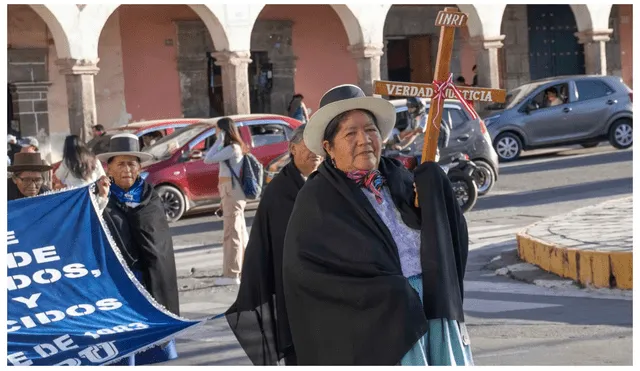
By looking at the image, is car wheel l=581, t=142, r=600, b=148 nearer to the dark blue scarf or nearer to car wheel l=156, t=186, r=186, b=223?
car wheel l=156, t=186, r=186, b=223

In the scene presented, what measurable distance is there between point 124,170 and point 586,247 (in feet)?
15.7

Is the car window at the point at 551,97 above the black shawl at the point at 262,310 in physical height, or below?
above

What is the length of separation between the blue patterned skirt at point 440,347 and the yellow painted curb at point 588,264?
19.2 ft

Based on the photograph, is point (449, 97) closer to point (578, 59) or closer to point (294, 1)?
point (294, 1)

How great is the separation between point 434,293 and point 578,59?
93.7ft

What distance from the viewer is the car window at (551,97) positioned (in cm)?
2409

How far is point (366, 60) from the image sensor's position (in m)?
27.3

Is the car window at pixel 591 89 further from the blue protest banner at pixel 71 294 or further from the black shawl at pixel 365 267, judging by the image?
the black shawl at pixel 365 267

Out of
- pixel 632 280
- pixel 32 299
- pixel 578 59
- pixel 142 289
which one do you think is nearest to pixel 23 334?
pixel 32 299

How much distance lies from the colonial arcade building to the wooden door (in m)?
0.03

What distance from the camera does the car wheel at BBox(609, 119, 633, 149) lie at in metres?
24.4

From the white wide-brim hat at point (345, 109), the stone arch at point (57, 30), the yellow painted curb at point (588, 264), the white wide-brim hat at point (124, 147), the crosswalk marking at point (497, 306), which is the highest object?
the stone arch at point (57, 30)

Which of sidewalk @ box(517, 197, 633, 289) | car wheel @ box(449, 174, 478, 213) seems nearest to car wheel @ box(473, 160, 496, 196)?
car wheel @ box(449, 174, 478, 213)

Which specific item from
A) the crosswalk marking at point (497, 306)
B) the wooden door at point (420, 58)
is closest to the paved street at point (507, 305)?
the crosswalk marking at point (497, 306)
